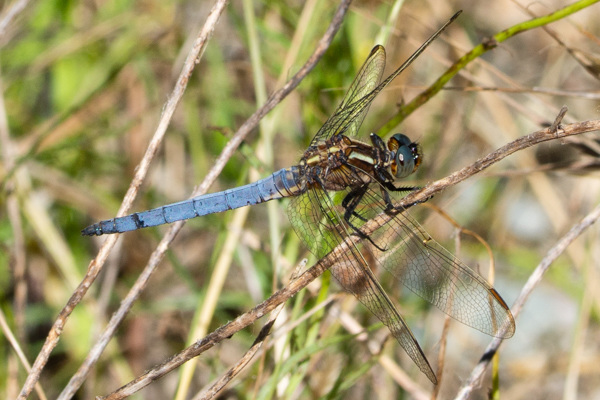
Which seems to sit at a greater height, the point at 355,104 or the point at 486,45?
the point at 355,104

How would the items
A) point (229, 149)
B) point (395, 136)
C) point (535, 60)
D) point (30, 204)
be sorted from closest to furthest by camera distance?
point (229, 149) < point (395, 136) < point (30, 204) < point (535, 60)

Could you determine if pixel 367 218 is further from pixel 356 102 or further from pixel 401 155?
pixel 356 102

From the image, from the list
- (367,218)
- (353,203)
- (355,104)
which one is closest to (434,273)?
(367,218)

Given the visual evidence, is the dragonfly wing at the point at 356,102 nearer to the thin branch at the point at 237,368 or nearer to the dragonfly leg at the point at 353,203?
the dragonfly leg at the point at 353,203

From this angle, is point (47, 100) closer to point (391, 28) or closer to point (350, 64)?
point (350, 64)

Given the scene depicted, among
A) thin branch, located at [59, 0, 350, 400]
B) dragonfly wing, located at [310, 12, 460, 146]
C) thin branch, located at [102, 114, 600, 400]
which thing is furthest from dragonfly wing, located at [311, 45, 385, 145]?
thin branch, located at [102, 114, 600, 400]

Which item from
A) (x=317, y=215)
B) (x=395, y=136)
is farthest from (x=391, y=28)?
(x=317, y=215)

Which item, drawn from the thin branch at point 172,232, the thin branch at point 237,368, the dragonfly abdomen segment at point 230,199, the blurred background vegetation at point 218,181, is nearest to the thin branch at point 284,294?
the thin branch at point 237,368
